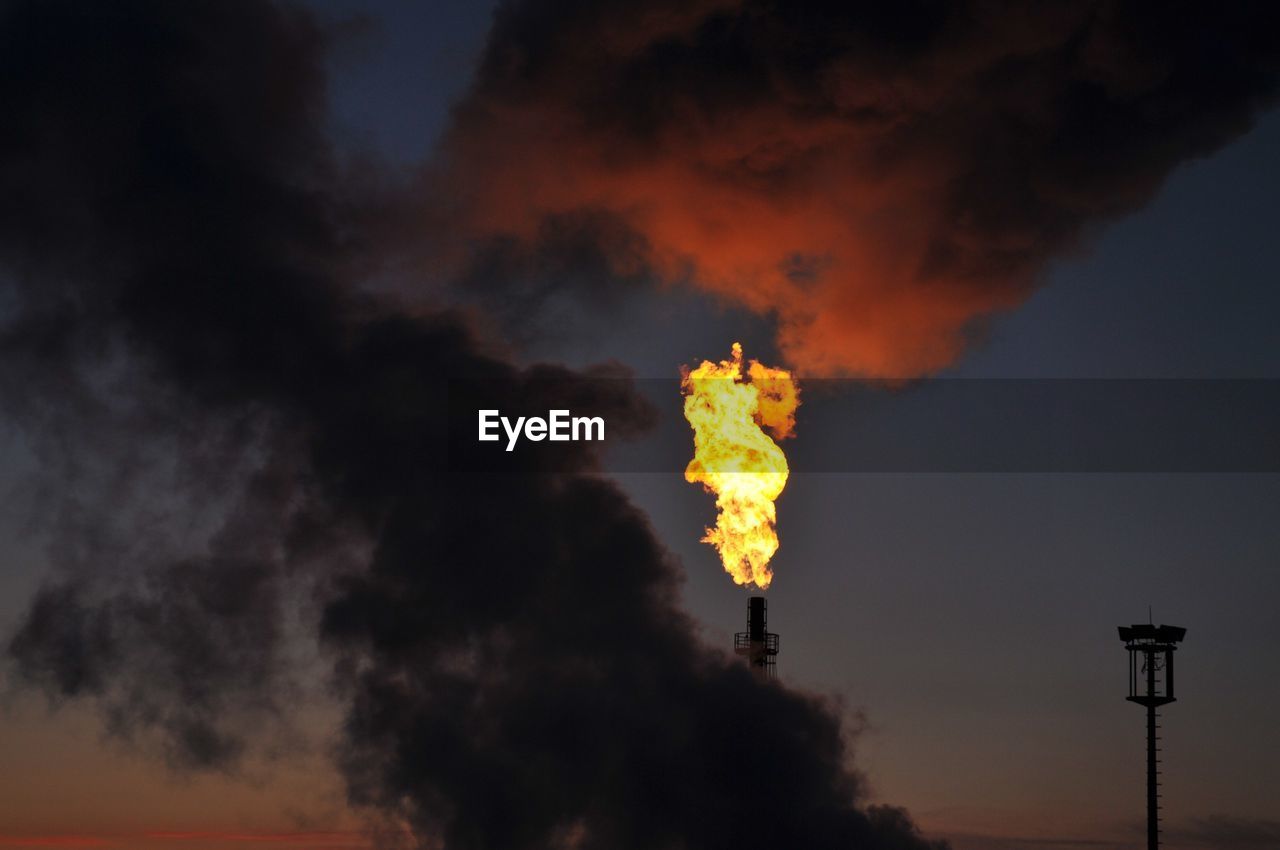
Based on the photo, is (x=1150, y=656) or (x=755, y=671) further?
(x=1150, y=656)

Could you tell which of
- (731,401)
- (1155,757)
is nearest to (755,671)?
(731,401)

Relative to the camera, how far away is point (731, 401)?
76.8m

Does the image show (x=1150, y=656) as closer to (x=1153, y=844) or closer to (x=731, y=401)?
(x=1153, y=844)

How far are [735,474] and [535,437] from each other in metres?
12.1

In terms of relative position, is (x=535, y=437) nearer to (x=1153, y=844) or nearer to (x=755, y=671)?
(x=755, y=671)

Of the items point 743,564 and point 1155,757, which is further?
point 1155,757

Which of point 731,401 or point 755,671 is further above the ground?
→ point 731,401

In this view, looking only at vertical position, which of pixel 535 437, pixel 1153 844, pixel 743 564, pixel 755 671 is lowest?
pixel 1153 844

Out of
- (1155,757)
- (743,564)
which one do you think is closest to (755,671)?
(743,564)

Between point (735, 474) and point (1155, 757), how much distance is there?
26.9 metres

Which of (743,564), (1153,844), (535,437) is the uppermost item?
(535,437)

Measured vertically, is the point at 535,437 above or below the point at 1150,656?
above

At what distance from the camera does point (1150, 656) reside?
86375 millimetres

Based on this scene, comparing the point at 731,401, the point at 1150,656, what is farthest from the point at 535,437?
the point at 1150,656
